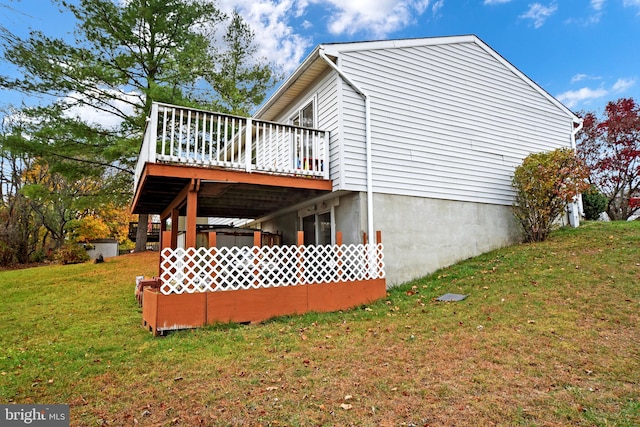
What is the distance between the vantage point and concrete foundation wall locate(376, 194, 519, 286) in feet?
27.5

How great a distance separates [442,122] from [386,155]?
219 centimetres

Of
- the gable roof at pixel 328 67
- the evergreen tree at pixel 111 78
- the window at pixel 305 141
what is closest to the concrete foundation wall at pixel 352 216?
the window at pixel 305 141

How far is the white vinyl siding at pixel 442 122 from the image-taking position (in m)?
8.48

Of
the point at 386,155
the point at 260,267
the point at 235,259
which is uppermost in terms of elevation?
the point at 386,155

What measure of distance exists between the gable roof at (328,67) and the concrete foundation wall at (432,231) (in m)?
3.41

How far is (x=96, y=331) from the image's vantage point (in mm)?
6062

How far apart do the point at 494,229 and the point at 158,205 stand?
9175 mm

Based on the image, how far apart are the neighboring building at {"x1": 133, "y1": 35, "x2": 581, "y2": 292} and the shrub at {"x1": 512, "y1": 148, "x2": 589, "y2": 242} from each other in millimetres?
474

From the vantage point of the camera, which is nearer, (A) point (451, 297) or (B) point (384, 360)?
(B) point (384, 360)

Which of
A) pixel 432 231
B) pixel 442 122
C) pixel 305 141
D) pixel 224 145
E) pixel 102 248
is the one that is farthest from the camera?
pixel 102 248

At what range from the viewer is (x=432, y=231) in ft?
29.6

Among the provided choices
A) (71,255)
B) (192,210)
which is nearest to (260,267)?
(192,210)

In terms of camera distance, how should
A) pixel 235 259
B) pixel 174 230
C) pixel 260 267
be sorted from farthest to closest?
pixel 174 230 < pixel 260 267 < pixel 235 259

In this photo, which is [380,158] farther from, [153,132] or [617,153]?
[617,153]
